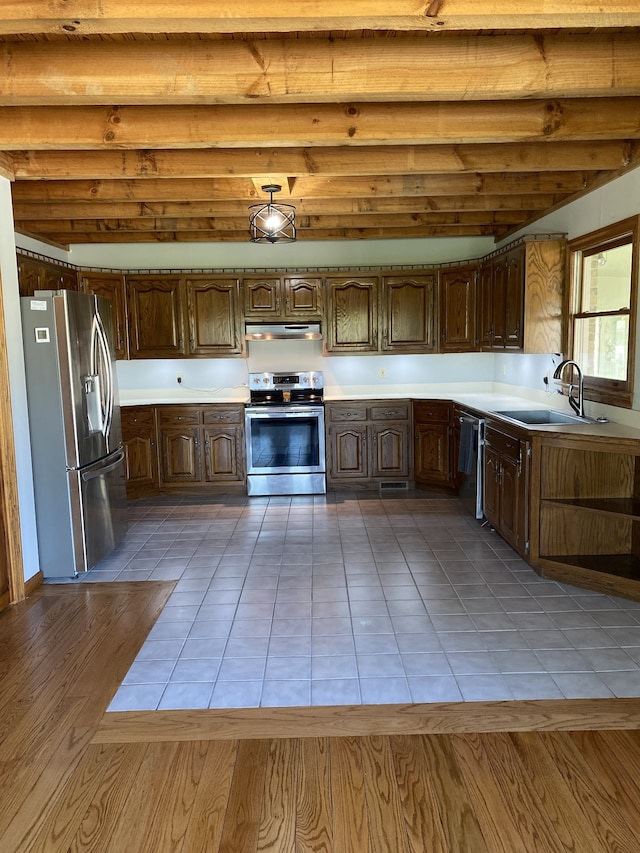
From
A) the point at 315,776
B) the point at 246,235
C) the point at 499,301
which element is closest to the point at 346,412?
the point at 499,301

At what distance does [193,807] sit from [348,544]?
8.37 ft

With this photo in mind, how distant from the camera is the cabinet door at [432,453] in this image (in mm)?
5574

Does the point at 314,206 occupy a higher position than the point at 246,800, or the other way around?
the point at 314,206

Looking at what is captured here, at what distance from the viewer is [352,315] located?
5875mm

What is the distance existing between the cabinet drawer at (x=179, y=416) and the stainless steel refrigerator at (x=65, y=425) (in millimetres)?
1730

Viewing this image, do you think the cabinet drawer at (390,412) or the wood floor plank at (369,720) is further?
the cabinet drawer at (390,412)

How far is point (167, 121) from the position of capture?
3.00m

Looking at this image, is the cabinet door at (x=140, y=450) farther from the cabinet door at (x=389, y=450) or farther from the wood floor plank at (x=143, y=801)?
the wood floor plank at (x=143, y=801)

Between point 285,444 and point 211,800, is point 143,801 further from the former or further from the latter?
point 285,444

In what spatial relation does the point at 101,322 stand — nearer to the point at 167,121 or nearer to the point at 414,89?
the point at 167,121

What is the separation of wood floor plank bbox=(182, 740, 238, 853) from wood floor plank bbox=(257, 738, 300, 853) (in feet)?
0.42

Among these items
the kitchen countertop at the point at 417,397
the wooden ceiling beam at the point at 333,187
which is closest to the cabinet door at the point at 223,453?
the kitchen countertop at the point at 417,397

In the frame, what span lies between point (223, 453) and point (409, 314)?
2.29 metres

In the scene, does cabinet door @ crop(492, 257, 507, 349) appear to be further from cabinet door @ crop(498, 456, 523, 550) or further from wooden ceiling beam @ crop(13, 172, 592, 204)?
cabinet door @ crop(498, 456, 523, 550)
